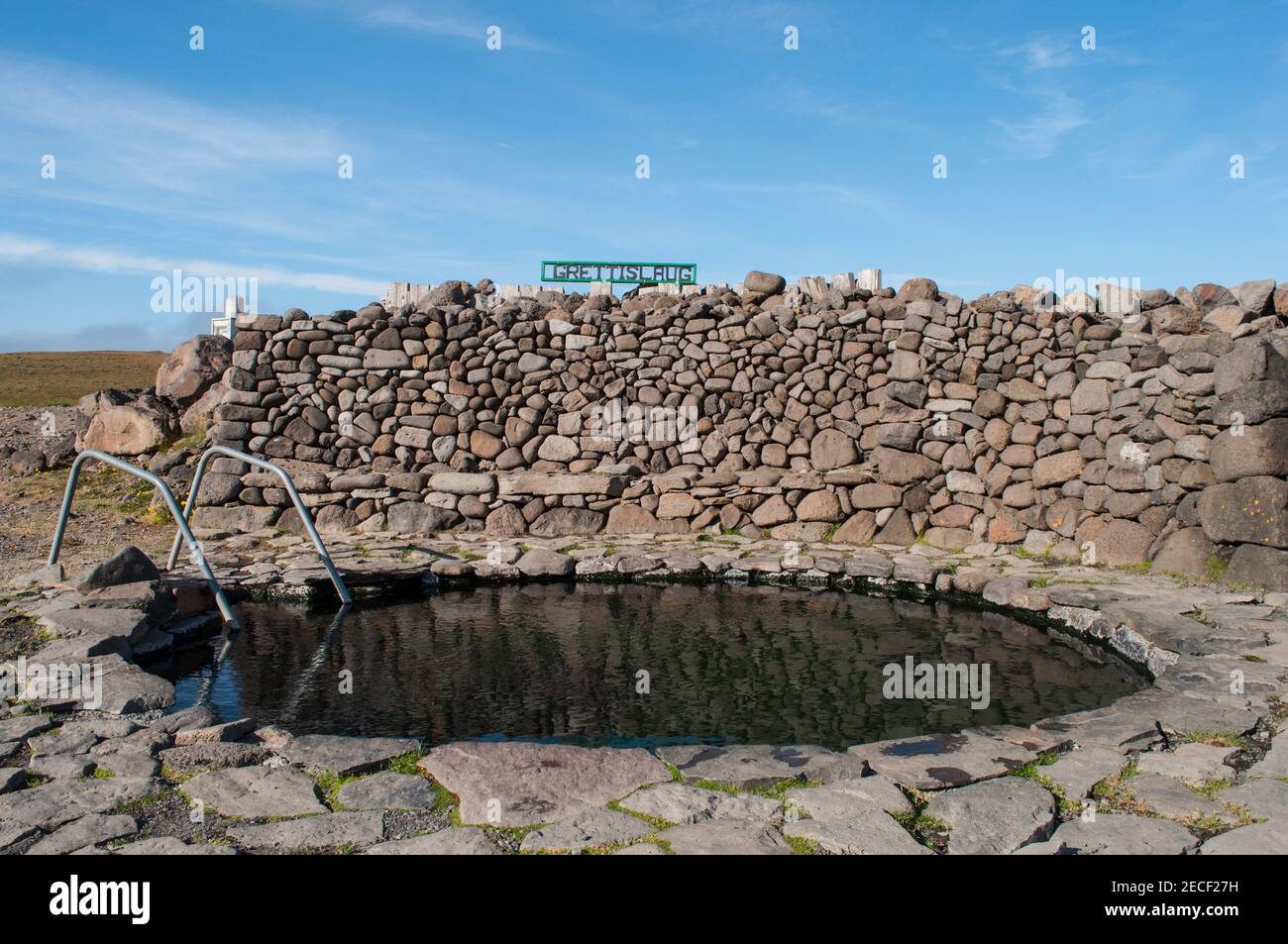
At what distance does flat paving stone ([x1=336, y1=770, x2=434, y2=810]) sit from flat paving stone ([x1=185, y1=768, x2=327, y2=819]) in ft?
0.48

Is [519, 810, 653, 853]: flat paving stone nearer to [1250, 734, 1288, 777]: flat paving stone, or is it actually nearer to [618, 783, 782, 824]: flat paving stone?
[618, 783, 782, 824]: flat paving stone

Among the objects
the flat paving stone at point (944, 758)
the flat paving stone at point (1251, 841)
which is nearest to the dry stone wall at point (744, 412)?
the flat paving stone at point (944, 758)

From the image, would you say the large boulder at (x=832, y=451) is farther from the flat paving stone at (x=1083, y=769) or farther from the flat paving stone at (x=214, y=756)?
the flat paving stone at (x=214, y=756)

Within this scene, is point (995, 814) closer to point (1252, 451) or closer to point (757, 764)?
point (757, 764)

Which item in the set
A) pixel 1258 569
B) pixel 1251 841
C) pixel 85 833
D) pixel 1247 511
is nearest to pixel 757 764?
pixel 1251 841

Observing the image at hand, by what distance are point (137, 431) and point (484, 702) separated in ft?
35.3

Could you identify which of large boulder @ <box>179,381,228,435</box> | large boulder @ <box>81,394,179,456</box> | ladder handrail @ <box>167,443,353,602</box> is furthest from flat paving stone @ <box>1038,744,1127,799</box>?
large boulder @ <box>81,394,179,456</box>

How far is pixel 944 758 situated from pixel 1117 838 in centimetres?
105

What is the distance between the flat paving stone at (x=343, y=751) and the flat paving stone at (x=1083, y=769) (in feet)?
10.3

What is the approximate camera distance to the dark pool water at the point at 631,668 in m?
5.80

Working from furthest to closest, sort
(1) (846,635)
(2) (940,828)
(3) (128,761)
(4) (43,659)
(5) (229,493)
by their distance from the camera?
(5) (229,493)
(1) (846,635)
(4) (43,659)
(3) (128,761)
(2) (940,828)
